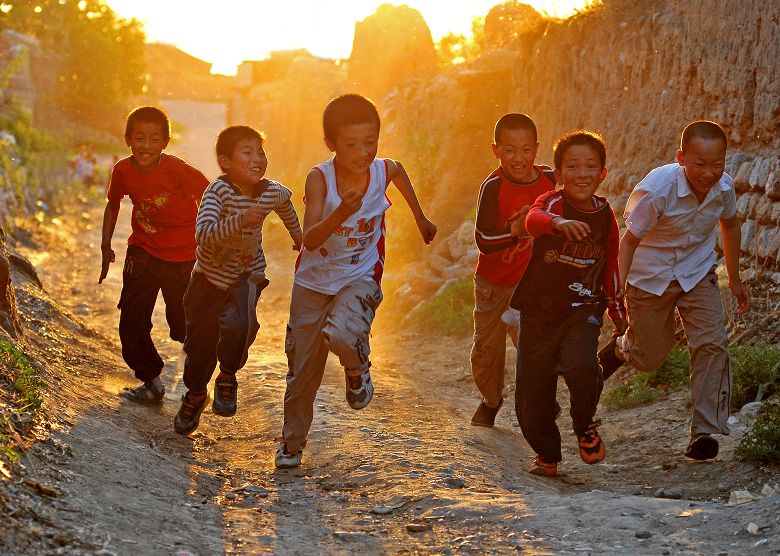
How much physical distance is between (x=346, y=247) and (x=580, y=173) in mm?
1234

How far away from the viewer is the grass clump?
415cm

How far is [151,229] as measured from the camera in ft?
21.7

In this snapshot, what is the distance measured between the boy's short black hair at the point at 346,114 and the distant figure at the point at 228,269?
1.72 ft

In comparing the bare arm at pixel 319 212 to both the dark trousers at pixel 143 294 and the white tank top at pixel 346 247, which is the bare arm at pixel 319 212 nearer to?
the white tank top at pixel 346 247

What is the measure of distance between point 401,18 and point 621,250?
14974mm

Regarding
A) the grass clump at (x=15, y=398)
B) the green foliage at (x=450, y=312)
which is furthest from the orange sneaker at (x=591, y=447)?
→ the green foliage at (x=450, y=312)

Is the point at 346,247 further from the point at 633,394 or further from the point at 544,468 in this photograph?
the point at 633,394

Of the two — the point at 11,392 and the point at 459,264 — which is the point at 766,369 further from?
the point at 459,264

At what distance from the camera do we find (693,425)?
18.1ft

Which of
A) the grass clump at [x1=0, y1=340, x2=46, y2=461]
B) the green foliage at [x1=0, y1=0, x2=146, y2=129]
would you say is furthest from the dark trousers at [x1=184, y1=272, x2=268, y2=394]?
the green foliage at [x1=0, y1=0, x2=146, y2=129]

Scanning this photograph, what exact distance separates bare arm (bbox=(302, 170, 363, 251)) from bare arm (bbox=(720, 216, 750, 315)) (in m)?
2.13

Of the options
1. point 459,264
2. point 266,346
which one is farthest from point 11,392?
point 459,264

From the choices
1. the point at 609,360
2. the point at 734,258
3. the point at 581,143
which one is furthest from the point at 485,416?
the point at 581,143

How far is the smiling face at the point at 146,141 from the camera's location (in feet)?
21.1
